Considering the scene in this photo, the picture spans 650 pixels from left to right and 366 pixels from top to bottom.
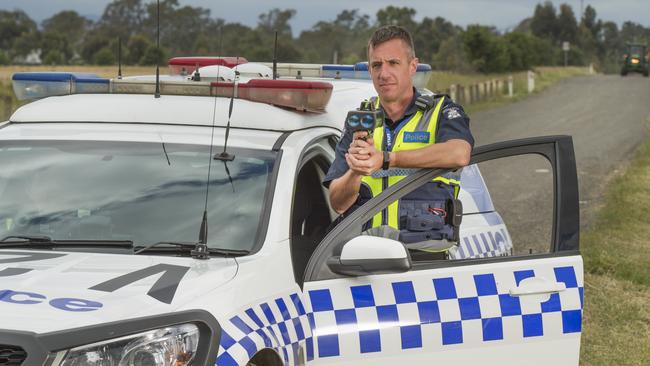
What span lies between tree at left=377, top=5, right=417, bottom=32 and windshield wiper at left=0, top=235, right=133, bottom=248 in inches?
2299

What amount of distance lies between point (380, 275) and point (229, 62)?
2770mm

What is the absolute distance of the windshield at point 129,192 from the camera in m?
3.82

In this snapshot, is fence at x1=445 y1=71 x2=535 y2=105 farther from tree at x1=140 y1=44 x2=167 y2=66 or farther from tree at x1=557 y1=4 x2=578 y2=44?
tree at x1=557 y1=4 x2=578 y2=44

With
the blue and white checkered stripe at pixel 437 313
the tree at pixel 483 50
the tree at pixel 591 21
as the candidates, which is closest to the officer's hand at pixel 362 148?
the blue and white checkered stripe at pixel 437 313

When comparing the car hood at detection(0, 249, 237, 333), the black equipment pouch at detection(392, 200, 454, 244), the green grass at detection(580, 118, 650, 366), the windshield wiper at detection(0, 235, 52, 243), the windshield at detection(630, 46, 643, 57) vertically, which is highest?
the windshield at detection(630, 46, 643, 57)

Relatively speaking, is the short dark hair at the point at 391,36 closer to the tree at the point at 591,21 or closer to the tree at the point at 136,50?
the tree at the point at 136,50

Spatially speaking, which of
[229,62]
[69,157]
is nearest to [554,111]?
[229,62]

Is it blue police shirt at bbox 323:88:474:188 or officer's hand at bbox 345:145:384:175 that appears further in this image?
blue police shirt at bbox 323:88:474:188

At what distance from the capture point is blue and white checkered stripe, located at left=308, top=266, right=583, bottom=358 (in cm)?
361

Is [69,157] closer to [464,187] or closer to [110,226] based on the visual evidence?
[110,226]

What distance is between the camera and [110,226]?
12.7 ft

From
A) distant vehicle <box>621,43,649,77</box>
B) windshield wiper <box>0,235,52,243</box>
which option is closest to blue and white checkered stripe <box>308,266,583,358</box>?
windshield wiper <box>0,235,52,243</box>

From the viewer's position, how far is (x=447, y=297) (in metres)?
3.76

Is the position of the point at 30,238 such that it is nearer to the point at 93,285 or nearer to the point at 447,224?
the point at 93,285
